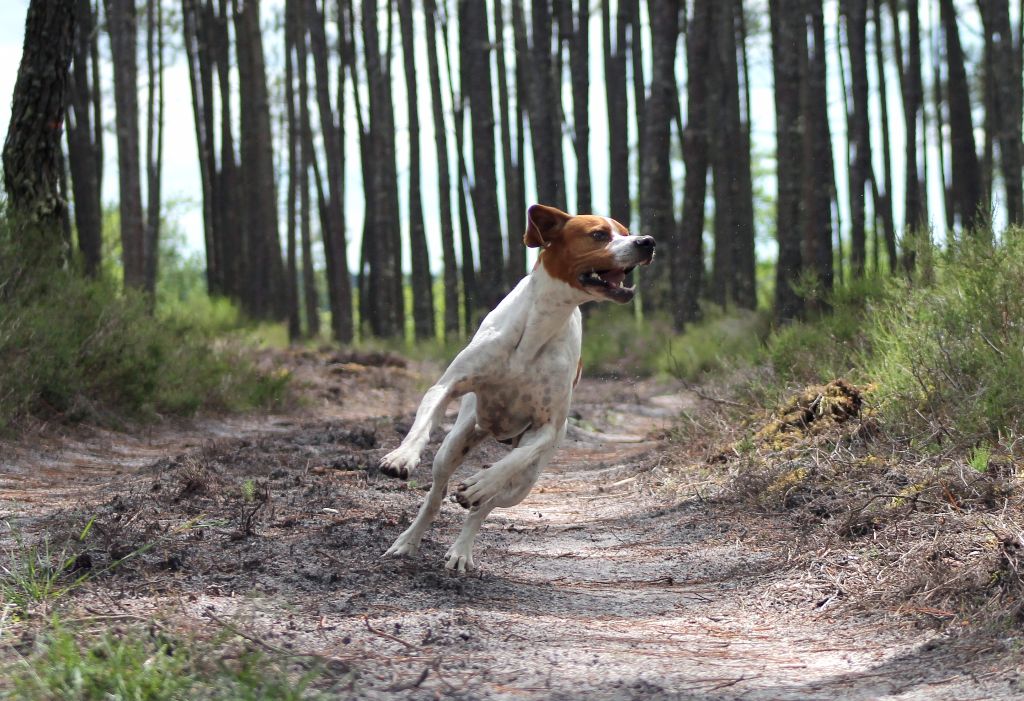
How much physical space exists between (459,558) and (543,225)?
165cm

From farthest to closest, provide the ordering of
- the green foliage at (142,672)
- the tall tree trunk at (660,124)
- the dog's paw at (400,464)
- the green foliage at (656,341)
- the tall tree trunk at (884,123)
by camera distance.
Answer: the tall tree trunk at (884,123) < the tall tree trunk at (660,124) < the green foliage at (656,341) < the dog's paw at (400,464) < the green foliage at (142,672)

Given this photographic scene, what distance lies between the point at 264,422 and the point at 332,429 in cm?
227

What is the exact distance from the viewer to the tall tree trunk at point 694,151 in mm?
18797

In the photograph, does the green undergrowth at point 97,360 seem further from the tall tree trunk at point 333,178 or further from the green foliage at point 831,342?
the tall tree trunk at point 333,178

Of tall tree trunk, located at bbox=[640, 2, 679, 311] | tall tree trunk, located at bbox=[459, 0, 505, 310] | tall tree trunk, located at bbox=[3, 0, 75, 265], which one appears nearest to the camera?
tall tree trunk, located at bbox=[3, 0, 75, 265]

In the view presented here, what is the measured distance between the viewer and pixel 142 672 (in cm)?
290

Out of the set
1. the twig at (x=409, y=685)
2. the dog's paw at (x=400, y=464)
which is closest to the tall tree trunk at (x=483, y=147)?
the dog's paw at (x=400, y=464)

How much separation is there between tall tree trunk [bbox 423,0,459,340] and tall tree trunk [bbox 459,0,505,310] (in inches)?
197

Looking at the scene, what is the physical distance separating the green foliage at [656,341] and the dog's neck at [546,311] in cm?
879

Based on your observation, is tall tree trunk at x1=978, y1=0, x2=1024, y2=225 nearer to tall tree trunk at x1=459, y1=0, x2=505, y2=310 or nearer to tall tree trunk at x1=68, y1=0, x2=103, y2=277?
tall tree trunk at x1=459, y1=0, x2=505, y2=310

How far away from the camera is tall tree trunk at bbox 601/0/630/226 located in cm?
2253

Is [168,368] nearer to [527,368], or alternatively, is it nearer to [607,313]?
[527,368]

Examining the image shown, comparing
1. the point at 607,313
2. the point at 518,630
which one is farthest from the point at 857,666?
the point at 607,313

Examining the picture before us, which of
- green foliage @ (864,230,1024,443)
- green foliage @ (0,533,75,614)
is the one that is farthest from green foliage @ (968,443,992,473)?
green foliage @ (0,533,75,614)
